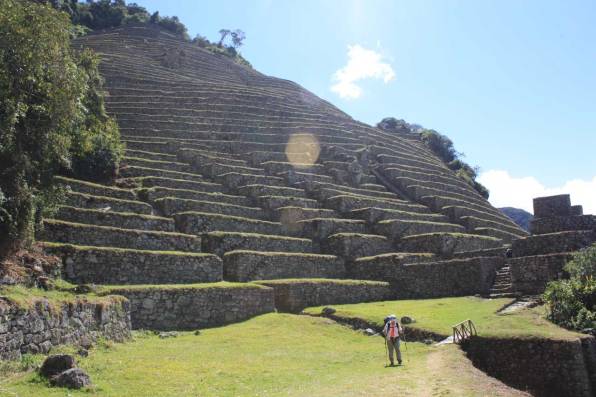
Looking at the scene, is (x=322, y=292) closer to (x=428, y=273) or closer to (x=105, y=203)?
(x=428, y=273)

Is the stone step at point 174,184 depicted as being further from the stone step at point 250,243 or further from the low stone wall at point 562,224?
the low stone wall at point 562,224

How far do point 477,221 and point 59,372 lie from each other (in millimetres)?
31306

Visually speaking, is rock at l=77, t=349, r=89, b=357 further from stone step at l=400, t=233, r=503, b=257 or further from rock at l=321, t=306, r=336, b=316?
stone step at l=400, t=233, r=503, b=257

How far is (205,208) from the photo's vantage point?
2612 centimetres

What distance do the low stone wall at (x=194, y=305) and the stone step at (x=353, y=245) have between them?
7.83 metres

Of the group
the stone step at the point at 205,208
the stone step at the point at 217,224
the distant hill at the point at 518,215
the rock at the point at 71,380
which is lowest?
the rock at the point at 71,380

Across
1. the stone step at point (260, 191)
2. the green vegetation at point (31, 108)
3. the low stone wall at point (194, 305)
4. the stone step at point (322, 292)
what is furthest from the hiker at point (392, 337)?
the stone step at point (260, 191)

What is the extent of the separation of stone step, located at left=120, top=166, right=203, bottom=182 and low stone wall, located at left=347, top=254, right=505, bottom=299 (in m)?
11.0

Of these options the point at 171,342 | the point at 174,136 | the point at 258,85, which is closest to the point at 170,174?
the point at 174,136

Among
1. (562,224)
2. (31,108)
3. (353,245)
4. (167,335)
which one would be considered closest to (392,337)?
(167,335)

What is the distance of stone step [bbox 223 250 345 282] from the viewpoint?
21984mm

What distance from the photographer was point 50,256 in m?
16.2

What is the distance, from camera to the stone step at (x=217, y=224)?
23.8 meters

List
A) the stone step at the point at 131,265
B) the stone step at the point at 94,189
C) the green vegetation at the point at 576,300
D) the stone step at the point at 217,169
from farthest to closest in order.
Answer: the stone step at the point at 217,169
the stone step at the point at 94,189
the stone step at the point at 131,265
the green vegetation at the point at 576,300
